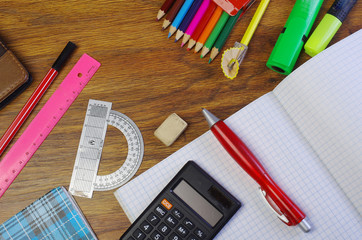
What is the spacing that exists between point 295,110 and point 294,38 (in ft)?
0.49

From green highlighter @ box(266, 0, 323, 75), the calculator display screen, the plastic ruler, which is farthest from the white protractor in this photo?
green highlighter @ box(266, 0, 323, 75)

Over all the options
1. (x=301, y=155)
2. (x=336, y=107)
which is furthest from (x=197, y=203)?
(x=336, y=107)

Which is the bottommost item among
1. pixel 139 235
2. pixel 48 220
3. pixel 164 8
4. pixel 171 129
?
pixel 48 220

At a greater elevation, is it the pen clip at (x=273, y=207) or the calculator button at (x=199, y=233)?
the pen clip at (x=273, y=207)

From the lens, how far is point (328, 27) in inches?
26.5

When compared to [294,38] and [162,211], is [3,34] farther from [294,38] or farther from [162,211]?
[294,38]

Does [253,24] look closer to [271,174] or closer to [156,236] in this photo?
[271,174]

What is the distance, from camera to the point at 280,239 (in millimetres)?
646

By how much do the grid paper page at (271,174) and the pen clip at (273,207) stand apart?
2cm

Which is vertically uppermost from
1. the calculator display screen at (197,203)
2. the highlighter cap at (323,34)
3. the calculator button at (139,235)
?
the highlighter cap at (323,34)

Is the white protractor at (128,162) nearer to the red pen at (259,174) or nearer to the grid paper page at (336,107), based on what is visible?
the red pen at (259,174)

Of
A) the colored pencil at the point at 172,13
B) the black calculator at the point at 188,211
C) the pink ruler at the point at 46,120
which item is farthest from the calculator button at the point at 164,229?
the colored pencil at the point at 172,13

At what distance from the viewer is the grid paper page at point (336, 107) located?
63 cm

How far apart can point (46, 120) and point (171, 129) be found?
286 millimetres
